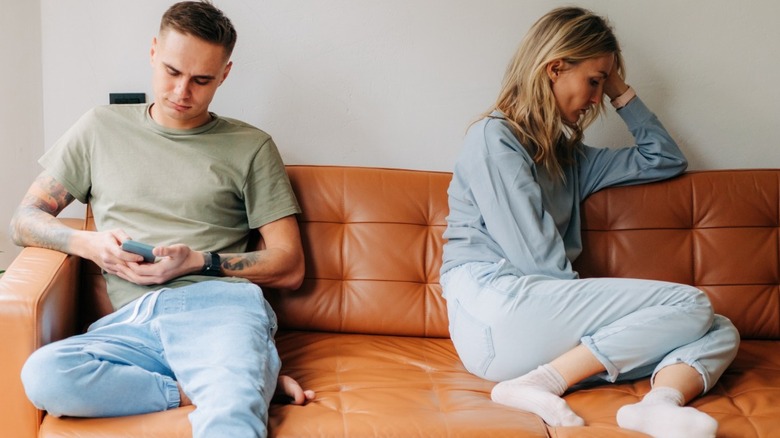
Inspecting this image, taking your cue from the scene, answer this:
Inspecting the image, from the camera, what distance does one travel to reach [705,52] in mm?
2549

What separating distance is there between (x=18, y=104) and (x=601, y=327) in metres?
1.78

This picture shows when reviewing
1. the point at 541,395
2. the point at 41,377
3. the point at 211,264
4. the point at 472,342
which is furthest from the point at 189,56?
the point at 541,395

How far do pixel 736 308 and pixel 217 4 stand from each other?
176cm

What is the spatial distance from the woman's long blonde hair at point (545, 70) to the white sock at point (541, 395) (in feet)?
1.97

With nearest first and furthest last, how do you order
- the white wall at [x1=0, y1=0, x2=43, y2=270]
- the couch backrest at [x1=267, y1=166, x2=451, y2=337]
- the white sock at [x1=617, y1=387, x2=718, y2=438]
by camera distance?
the white sock at [x1=617, y1=387, x2=718, y2=438] → the couch backrest at [x1=267, y1=166, x2=451, y2=337] → the white wall at [x1=0, y1=0, x2=43, y2=270]

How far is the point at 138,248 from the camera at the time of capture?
1867mm

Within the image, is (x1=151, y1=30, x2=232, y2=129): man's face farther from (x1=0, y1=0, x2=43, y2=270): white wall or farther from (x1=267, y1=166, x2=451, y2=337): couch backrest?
(x1=0, y1=0, x2=43, y2=270): white wall

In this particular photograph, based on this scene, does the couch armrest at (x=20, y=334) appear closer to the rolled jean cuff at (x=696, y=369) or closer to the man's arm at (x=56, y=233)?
the man's arm at (x=56, y=233)

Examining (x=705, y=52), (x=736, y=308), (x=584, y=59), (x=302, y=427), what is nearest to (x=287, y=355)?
(x=302, y=427)

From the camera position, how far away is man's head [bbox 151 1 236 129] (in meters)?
1.96

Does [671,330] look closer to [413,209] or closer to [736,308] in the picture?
[736,308]

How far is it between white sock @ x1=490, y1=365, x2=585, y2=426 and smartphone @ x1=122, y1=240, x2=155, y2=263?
85 cm

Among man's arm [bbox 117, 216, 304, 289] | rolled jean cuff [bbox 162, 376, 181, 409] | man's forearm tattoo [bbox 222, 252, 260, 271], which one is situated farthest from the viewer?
man's forearm tattoo [bbox 222, 252, 260, 271]

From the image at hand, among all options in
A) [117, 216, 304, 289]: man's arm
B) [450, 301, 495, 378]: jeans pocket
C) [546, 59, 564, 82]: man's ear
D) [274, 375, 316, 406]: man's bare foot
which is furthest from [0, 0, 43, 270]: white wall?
[546, 59, 564, 82]: man's ear
